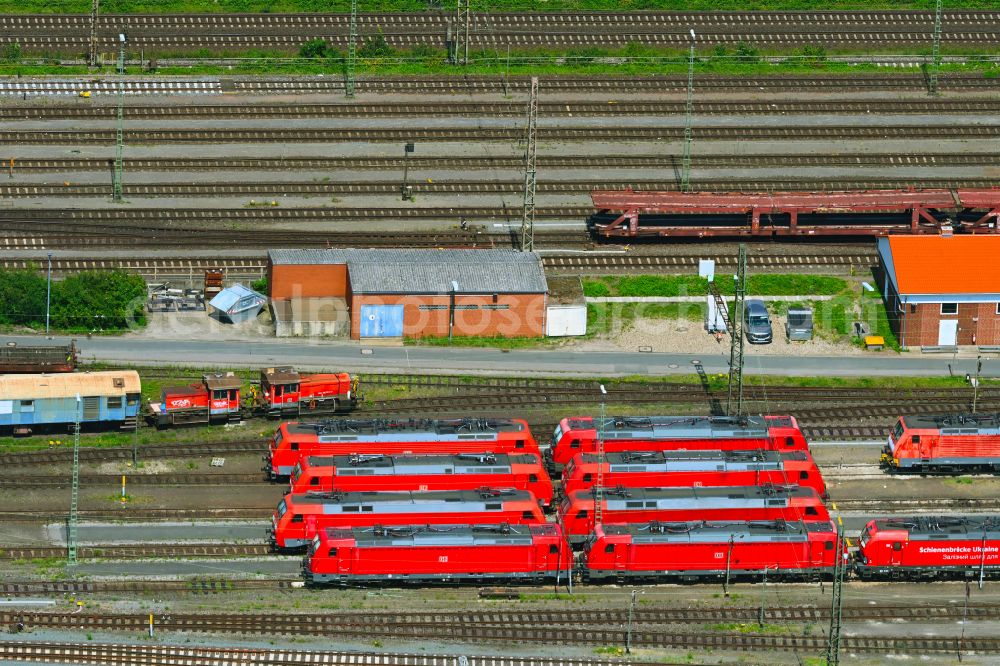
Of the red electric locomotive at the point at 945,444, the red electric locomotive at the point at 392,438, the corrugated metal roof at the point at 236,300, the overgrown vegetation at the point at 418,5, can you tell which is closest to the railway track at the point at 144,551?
the red electric locomotive at the point at 392,438

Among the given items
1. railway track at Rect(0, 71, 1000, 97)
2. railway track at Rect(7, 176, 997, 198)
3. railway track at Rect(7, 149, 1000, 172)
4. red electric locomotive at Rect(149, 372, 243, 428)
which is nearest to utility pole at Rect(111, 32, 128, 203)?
railway track at Rect(7, 176, 997, 198)

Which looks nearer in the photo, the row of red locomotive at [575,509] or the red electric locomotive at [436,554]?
the red electric locomotive at [436,554]

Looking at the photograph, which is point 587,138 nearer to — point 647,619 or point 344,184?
point 344,184

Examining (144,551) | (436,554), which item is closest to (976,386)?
(436,554)

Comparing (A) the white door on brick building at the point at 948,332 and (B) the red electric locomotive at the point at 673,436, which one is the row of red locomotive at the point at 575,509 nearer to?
(B) the red electric locomotive at the point at 673,436

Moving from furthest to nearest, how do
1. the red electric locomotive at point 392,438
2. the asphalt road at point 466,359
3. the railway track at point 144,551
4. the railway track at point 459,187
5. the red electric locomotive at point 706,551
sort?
the railway track at point 459,187, the asphalt road at point 466,359, the red electric locomotive at point 392,438, the railway track at point 144,551, the red electric locomotive at point 706,551

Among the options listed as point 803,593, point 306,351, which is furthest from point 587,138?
point 803,593
